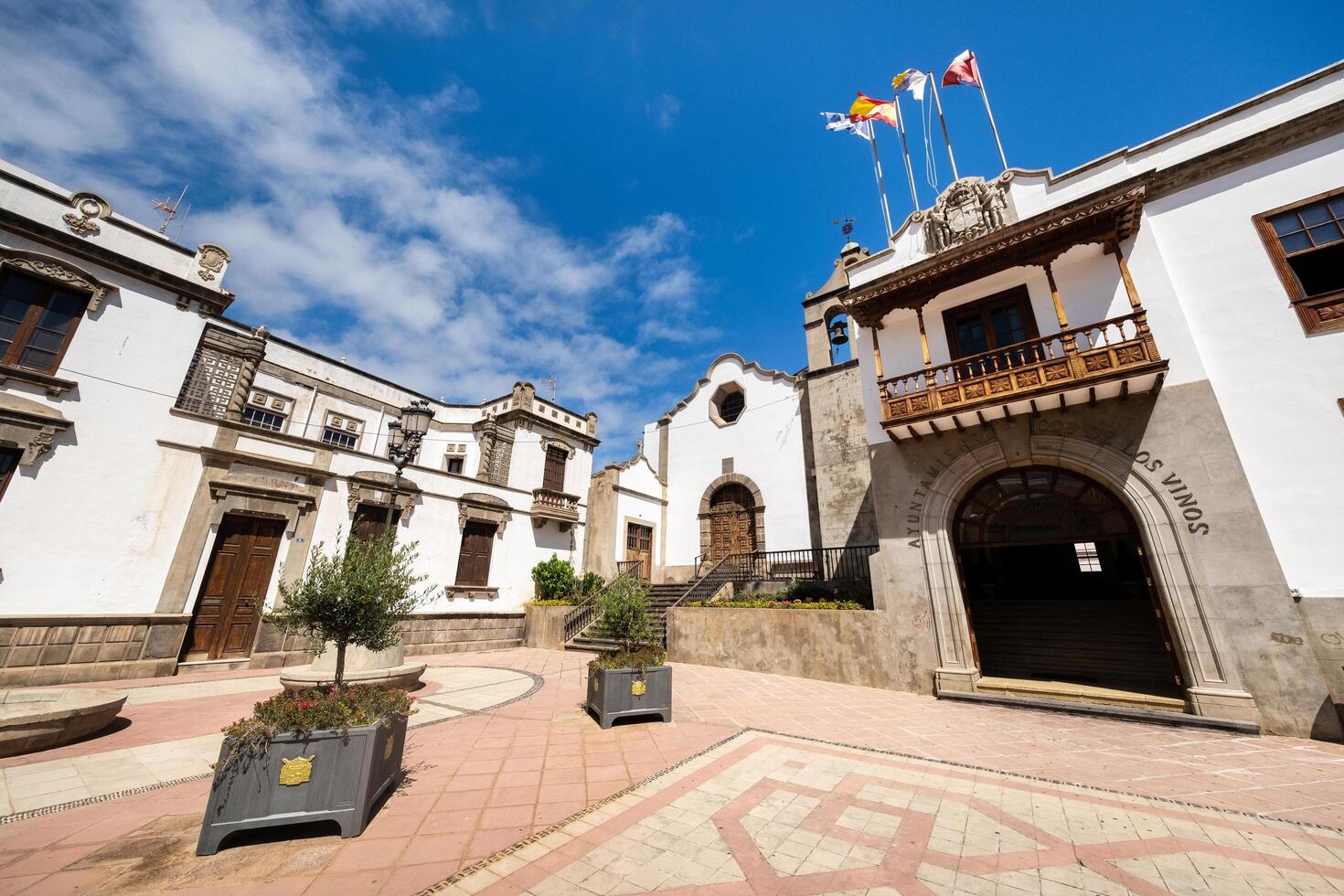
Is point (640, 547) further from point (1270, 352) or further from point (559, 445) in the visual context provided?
point (1270, 352)

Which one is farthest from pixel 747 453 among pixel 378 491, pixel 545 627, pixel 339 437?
pixel 339 437

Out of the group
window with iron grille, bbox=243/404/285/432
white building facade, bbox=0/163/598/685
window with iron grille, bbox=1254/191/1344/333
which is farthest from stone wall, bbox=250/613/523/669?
window with iron grille, bbox=1254/191/1344/333

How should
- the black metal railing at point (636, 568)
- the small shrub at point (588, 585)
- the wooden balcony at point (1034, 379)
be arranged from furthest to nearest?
the black metal railing at point (636, 568) < the small shrub at point (588, 585) < the wooden balcony at point (1034, 379)

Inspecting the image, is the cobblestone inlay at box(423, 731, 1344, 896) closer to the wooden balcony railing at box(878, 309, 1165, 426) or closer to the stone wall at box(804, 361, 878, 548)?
the wooden balcony railing at box(878, 309, 1165, 426)

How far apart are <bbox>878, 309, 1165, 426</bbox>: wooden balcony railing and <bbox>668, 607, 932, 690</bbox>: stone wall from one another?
Result: 4236mm

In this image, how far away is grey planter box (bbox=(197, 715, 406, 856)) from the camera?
3289 millimetres

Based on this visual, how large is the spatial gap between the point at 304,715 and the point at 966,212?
45.4 feet

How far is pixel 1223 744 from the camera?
586 cm

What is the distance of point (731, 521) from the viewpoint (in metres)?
18.1

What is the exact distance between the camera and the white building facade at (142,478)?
27.9 ft

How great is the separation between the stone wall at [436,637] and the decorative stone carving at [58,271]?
7875 mm

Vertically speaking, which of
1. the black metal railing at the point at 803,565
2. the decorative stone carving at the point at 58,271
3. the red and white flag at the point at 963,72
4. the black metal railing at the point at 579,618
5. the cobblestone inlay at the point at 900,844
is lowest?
the cobblestone inlay at the point at 900,844

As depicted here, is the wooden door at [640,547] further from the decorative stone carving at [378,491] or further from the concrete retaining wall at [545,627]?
the decorative stone carving at [378,491]

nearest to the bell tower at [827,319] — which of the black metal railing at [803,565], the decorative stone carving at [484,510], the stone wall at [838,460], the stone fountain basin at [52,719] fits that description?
the stone wall at [838,460]
